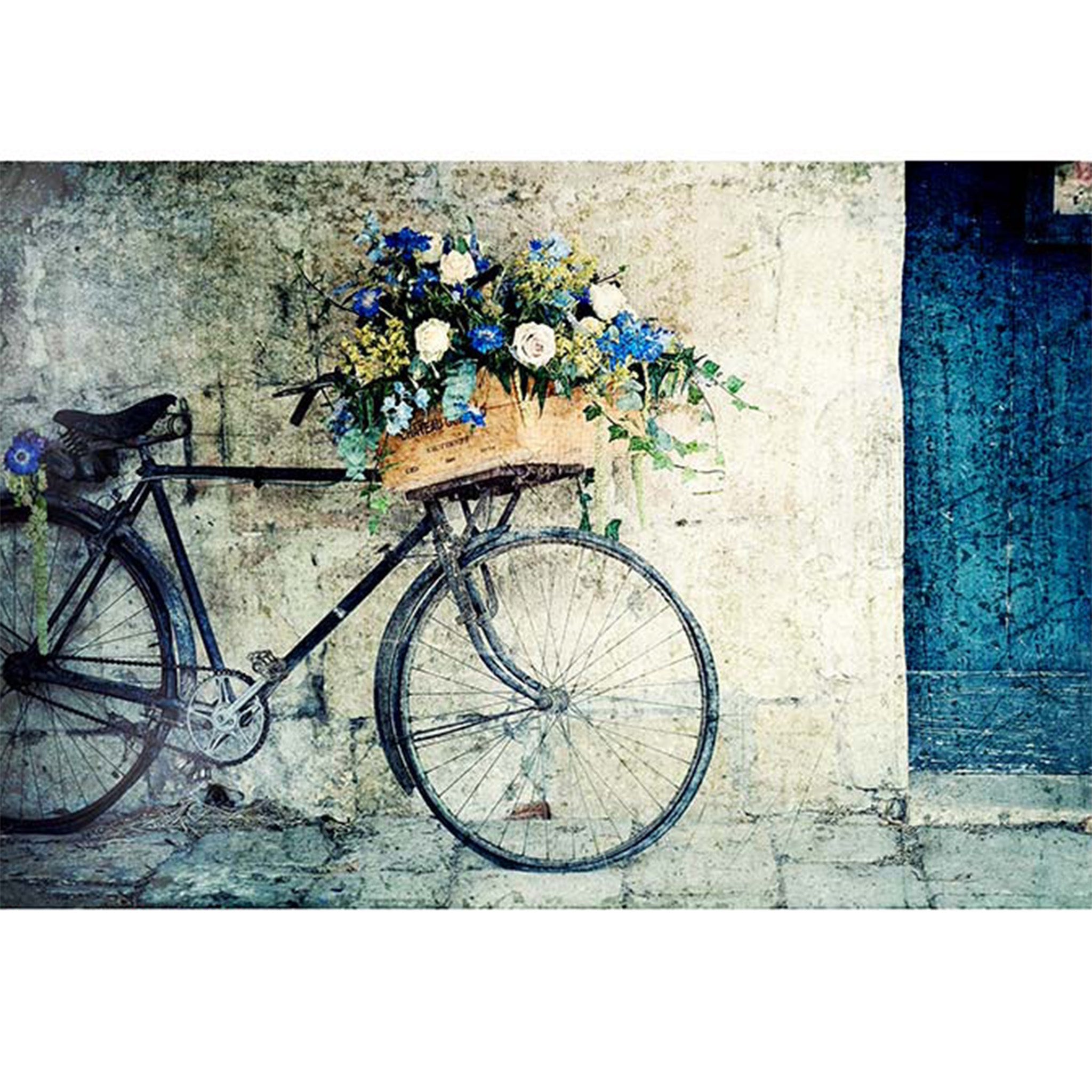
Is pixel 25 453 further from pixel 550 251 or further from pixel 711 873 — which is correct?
pixel 711 873

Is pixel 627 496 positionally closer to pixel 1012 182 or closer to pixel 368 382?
pixel 368 382

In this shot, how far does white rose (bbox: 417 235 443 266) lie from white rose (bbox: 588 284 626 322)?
1.35ft

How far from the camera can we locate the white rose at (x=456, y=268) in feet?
12.8

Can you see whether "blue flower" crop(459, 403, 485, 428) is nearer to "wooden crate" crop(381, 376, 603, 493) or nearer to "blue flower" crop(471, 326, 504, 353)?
"wooden crate" crop(381, 376, 603, 493)

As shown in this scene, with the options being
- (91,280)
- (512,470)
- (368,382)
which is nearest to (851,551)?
(512,470)

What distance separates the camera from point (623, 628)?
13.6ft

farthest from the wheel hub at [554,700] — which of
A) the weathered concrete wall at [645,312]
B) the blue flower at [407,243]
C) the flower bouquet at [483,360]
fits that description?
the blue flower at [407,243]

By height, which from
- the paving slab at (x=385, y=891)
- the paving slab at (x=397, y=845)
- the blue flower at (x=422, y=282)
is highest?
the blue flower at (x=422, y=282)

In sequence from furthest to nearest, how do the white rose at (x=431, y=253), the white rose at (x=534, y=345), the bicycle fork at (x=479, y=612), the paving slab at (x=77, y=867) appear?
the paving slab at (x=77, y=867)
the bicycle fork at (x=479, y=612)
the white rose at (x=431, y=253)
the white rose at (x=534, y=345)

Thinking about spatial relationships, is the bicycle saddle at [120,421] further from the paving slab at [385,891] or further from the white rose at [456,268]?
the paving slab at [385,891]

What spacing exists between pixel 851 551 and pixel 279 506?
5.20ft

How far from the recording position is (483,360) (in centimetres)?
389

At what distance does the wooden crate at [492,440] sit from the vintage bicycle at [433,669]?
5.6 inches

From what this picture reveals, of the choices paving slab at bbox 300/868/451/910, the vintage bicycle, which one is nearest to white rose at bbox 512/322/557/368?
the vintage bicycle
